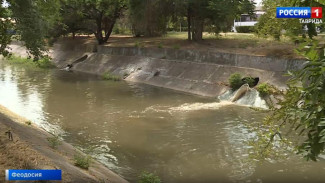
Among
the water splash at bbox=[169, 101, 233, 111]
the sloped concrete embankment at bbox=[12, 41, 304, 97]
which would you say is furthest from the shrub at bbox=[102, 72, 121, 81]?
the water splash at bbox=[169, 101, 233, 111]

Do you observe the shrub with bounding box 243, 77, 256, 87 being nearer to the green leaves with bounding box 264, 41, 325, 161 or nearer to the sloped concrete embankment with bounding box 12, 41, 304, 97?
the sloped concrete embankment with bounding box 12, 41, 304, 97

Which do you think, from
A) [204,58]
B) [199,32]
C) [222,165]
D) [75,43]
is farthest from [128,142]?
[75,43]

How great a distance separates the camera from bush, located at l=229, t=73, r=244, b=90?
78.8 feet

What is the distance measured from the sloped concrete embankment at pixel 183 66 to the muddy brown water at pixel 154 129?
1698 mm

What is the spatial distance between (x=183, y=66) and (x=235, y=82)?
283 inches

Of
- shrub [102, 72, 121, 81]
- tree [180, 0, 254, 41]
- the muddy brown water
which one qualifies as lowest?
the muddy brown water

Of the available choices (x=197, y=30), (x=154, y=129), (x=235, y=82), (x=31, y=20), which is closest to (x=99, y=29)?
(x=197, y=30)

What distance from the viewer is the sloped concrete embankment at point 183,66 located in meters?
24.5

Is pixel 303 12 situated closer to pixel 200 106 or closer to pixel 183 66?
pixel 200 106

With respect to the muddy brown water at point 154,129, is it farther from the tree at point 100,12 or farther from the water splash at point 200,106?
the tree at point 100,12

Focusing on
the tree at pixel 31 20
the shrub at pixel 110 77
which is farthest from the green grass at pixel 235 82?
the tree at pixel 31 20

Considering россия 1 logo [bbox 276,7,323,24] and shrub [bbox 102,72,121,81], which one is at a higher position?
россия 1 logo [bbox 276,7,323,24]

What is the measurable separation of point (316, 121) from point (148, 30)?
3200cm

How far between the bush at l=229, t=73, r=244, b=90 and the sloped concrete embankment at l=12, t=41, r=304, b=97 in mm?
728
